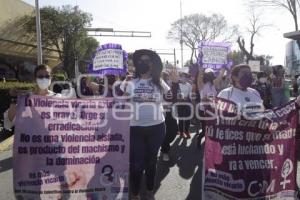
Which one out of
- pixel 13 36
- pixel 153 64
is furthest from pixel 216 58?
pixel 13 36

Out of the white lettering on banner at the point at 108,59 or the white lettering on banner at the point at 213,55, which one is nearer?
the white lettering on banner at the point at 108,59

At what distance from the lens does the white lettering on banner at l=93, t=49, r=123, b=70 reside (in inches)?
→ 436

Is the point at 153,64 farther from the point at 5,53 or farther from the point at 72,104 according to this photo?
the point at 5,53

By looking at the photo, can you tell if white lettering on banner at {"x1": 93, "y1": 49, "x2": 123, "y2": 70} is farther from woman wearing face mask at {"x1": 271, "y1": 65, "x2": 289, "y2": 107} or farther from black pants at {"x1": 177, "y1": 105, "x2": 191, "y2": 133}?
woman wearing face mask at {"x1": 271, "y1": 65, "x2": 289, "y2": 107}

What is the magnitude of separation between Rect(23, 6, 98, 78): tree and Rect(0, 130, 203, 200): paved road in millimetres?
32709

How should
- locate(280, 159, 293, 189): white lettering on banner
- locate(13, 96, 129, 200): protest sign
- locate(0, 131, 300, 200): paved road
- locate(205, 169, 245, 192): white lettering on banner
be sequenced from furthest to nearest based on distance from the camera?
A: 1. locate(0, 131, 300, 200): paved road
2. locate(280, 159, 293, 189): white lettering on banner
3. locate(205, 169, 245, 192): white lettering on banner
4. locate(13, 96, 129, 200): protest sign

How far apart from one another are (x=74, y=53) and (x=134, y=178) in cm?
4199

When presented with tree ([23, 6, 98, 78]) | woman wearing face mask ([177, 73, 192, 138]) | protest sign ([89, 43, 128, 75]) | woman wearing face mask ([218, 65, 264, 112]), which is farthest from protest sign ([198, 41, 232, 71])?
tree ([23, 6, 98, 78])

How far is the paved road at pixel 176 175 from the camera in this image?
644cm

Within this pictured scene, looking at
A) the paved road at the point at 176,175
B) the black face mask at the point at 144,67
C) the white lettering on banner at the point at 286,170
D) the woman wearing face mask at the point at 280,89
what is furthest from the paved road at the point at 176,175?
the woman wearing face mask at the point at 280,89

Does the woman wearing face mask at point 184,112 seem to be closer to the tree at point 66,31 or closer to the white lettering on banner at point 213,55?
the white lettering on banner at point 213,55

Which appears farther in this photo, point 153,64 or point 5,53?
point 5,53

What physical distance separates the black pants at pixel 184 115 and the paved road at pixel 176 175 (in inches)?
54.5

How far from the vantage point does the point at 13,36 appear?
123 feet
